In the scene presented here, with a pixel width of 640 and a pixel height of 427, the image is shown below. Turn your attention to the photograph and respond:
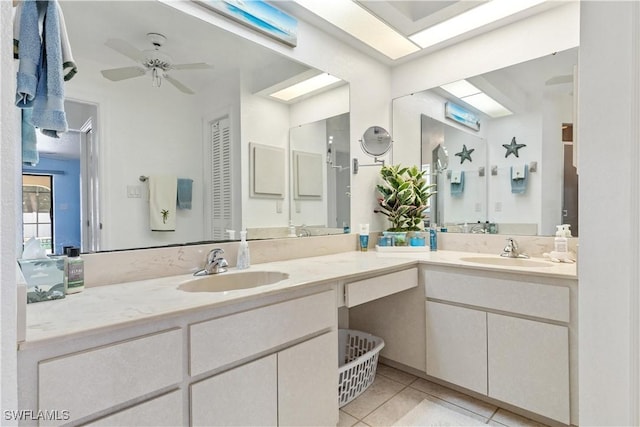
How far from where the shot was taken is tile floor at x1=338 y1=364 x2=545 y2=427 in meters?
1.66

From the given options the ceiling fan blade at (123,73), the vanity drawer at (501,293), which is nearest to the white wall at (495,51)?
the vanity drawer at (501,293)

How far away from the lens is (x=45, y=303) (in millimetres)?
1058

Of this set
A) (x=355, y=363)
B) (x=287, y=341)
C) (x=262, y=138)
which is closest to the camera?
(x=287, y=341)

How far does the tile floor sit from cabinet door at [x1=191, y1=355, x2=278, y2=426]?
24.6 inches

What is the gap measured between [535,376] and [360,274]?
100cm

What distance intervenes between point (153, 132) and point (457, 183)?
2104 millimetres

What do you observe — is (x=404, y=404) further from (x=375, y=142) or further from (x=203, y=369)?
(x=375, y=142)

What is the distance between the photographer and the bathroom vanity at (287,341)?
0.86 m

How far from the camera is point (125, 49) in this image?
4.66 ft

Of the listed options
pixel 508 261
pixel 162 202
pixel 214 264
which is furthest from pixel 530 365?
pixel 162 202

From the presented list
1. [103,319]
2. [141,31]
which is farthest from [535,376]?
[141,31]

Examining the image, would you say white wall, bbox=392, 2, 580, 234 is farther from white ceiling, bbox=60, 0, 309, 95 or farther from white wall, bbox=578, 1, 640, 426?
white wall, bbox=578, 1, 640, 426

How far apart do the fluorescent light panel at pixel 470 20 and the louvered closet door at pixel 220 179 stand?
157 cm

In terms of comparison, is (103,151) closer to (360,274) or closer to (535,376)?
(360,274)
